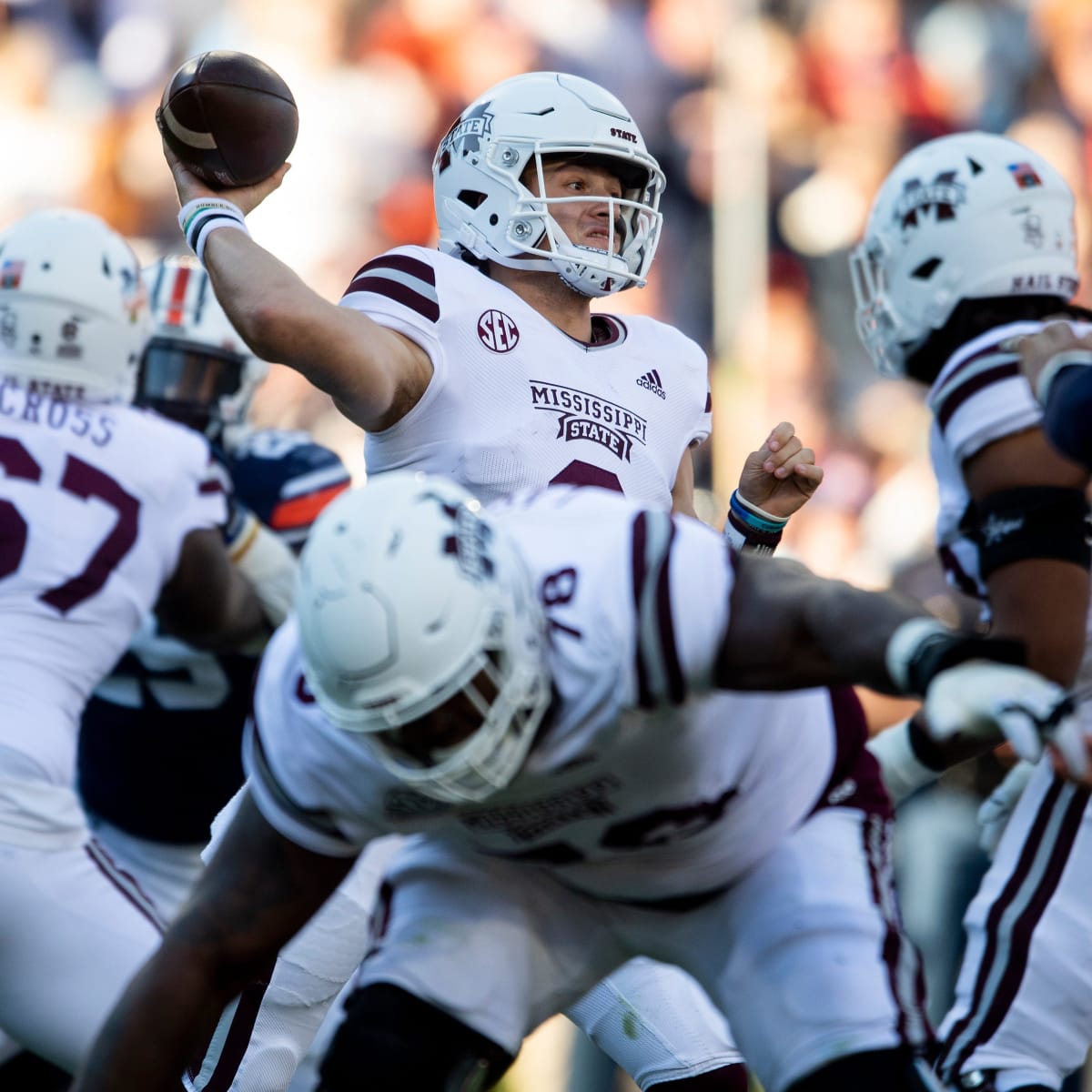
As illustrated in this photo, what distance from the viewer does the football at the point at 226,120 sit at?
3.35 meters

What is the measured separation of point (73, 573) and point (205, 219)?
98 cm

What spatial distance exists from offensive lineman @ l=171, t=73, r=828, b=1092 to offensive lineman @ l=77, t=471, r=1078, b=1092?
627 millimetres

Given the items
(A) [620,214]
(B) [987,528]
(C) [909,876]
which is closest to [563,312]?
(A) [620,214]

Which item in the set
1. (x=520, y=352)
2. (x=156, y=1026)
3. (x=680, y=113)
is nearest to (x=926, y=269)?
(x=520, y=352)

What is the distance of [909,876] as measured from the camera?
6.08 meters

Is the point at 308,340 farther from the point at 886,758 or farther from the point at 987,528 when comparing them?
Answer: the point at 886,758

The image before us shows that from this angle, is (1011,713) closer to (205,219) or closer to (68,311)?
(205,219)

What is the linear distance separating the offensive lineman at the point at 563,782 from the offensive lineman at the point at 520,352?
63 cm

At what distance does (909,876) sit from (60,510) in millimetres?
3295

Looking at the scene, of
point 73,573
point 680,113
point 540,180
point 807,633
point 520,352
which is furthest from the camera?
point 680,113

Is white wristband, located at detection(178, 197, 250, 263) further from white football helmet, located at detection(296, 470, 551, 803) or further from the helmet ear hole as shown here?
the helmet ear hole

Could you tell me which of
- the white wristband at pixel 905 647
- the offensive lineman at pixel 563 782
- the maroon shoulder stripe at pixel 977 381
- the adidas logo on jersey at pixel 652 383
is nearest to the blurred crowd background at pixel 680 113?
the adidas logo on jersey at pixel 652 383

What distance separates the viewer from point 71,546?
3.89 metres

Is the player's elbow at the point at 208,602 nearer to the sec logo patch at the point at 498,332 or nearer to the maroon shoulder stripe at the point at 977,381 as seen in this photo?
the sec logo patch at the point at 498,332
